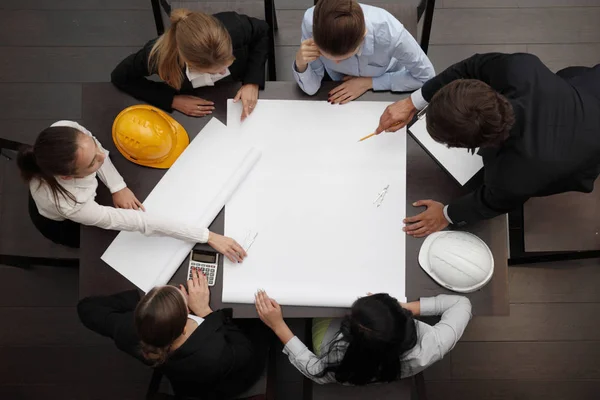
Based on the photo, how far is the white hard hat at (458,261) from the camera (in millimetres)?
1425

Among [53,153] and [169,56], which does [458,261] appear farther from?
[53,153]

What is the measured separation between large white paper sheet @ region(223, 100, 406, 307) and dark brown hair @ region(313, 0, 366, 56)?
24 cm

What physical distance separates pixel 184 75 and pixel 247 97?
0.21m

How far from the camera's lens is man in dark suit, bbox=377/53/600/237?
1.25m

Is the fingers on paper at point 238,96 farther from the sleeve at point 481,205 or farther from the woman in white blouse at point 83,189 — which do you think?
the sleeve at point 481,205

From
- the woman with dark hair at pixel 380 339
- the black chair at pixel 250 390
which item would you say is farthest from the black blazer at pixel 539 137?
the black chair at pixel 250 390

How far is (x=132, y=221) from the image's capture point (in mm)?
1467

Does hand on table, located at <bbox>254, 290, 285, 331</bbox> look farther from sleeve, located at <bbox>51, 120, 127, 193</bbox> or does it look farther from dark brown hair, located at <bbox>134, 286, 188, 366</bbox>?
sleeve, located at <bbox>51, 120, 127, 193</bbox>

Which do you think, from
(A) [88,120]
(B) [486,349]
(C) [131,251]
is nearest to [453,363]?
(B) [486,349]

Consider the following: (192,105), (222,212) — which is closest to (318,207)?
(222,212)

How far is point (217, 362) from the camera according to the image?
145 cm

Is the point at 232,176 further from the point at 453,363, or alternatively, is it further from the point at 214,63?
the point at 453,363

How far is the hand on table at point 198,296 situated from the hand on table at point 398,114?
0.73 m

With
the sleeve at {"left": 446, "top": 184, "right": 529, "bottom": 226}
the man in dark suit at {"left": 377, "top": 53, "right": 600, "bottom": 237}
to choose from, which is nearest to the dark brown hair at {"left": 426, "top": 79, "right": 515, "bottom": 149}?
the man in dark suit at {"left": 377, "top": 53, "right": 600, "bottom": 237}
